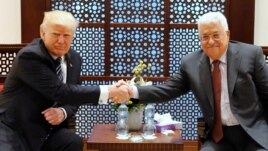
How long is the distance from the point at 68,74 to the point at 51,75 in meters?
0.29

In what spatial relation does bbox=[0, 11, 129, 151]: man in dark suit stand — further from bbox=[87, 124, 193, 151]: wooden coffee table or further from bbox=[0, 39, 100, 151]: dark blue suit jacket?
bbox=[87, 124, 193, 151]: wooden coffee table

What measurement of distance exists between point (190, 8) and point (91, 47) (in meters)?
0.95

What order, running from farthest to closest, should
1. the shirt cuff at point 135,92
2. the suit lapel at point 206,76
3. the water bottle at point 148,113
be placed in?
the water bottle at point 148,113 → the shirt cuff at point 135,92 → the suit lapel at point 206,76

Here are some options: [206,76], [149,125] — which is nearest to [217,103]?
[206,76]

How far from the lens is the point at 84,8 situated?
4.19m

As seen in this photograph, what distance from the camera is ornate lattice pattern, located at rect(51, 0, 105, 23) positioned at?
4180 mm

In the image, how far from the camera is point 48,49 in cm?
288

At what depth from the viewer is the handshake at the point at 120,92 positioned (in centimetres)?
304

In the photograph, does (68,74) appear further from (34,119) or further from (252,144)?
(252,144)

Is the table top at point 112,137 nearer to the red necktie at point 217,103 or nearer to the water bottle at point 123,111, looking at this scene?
the water bottle at point 123,111

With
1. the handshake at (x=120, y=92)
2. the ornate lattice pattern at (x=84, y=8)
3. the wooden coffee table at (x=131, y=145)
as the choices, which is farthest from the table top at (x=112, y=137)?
the ornate lattice pattern at (x=84, y=8)

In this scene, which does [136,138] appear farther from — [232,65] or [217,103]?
[232,65]

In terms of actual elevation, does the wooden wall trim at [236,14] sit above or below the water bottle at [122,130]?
above

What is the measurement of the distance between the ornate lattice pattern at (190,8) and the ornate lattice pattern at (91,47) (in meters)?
0.67
